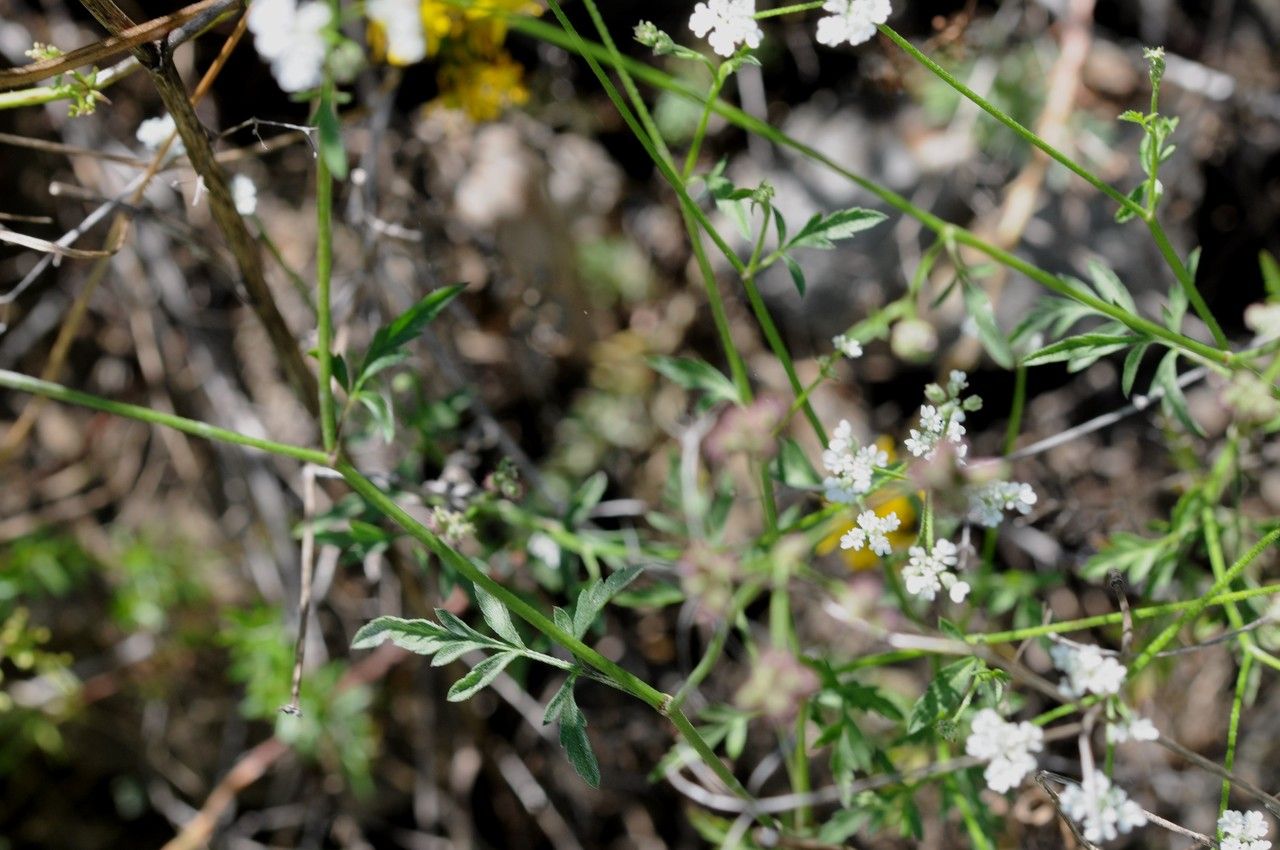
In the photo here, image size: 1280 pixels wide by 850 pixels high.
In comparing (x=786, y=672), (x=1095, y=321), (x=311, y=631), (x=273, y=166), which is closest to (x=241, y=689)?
(x=311, y=631)

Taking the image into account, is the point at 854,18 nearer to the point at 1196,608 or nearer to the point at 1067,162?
the point at 1067,162

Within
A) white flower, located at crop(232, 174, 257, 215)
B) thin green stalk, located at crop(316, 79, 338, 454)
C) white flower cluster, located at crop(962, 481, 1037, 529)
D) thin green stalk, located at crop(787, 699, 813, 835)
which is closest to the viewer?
thin green stalk, located at crop(316, 79, 338, 454)

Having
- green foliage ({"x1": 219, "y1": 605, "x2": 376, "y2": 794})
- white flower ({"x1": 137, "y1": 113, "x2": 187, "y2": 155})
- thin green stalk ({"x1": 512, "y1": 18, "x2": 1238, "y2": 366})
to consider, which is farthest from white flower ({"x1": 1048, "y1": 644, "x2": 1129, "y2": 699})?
green foliage ({"x1": 219, "y1": 605, "x2": 376, "y2": 794})

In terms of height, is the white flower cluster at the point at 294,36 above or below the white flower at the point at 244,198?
above

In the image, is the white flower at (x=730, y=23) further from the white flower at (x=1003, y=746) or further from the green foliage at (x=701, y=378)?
the white flower at (x=1003, y=746)

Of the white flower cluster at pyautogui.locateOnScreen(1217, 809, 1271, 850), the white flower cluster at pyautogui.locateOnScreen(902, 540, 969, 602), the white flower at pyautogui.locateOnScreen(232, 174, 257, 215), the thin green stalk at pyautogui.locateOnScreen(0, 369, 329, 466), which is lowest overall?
the white flower cluster at pyautogui.locateOnScreen(1217, 809, 1271, 850)

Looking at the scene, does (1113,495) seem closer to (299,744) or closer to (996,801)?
(996,801)

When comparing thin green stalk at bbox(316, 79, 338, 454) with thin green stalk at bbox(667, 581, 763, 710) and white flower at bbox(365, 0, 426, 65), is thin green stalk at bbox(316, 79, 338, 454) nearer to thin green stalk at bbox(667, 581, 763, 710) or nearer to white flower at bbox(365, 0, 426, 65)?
white flower at bbox(365, 0, 426, 65)

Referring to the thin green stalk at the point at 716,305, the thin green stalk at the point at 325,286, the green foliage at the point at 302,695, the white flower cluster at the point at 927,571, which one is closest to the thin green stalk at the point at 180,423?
the thin green stalk at the point at 325,286
